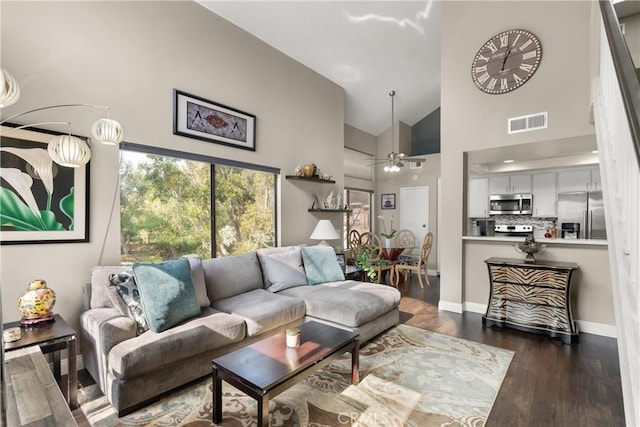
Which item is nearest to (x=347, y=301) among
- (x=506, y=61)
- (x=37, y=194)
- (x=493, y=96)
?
(x=37, y=194)

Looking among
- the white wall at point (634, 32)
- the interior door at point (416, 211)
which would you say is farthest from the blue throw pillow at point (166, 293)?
the interior door at point (416, 211)

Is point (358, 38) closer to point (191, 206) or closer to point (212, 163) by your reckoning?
point (212, 163)

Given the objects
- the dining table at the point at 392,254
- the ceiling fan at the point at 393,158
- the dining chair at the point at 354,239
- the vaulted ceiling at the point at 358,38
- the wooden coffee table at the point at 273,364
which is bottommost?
the wooden coffee table at the point at 273,364

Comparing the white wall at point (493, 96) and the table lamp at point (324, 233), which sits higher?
the white wall at point (493, 96)

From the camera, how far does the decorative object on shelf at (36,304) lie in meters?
2.15

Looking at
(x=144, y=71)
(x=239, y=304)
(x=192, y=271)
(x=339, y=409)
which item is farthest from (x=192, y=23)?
(x=339, y=409)

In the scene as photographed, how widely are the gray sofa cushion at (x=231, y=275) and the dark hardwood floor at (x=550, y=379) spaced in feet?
3.89

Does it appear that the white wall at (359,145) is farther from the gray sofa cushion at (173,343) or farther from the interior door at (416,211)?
the gray sofa cushion at (173,343)

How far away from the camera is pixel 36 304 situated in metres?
2.17

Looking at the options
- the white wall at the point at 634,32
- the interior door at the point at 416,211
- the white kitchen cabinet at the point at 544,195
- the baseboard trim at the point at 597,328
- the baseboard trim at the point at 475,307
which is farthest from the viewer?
the interior door at the point at 416,211

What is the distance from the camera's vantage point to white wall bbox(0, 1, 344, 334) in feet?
7.93

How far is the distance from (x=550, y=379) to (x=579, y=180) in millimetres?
4685

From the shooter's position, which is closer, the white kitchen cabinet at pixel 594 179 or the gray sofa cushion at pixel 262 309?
the gray sofa cushion at pixel 262 309

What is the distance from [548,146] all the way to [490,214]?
2.97m
